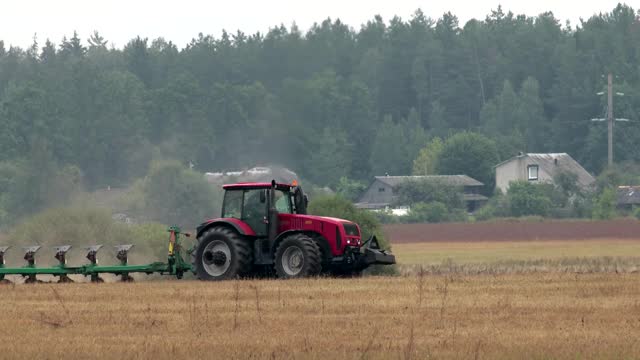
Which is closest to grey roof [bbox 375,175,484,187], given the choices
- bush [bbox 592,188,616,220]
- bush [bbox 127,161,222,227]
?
bush [bbox 592,188,616,220]

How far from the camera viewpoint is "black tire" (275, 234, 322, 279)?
27766 mm

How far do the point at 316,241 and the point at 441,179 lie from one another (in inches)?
3287

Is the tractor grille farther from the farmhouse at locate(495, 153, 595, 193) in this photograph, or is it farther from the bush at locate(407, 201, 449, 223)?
the farmhouse at locate(495, 153, 595, 193)

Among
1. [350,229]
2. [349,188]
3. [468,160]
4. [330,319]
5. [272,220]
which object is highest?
[468,160]

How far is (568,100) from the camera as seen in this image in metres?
142

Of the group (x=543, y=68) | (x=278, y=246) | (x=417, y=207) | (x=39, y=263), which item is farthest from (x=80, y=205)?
(x=543, y=68)

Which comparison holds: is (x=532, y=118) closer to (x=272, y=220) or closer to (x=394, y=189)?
(x=394, y=189)

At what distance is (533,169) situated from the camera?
11862 centimetres

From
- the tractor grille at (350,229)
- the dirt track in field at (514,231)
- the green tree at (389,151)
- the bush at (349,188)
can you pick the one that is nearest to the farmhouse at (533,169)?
the bush at (349,188)

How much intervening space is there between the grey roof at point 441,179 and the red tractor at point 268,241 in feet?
269

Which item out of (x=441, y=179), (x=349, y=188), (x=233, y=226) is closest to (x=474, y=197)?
(x=441, y=179)

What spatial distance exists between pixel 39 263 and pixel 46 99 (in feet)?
273

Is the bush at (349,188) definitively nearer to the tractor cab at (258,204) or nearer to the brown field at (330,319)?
the tractor cab at (258,204)

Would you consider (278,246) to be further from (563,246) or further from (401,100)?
(401,100)
